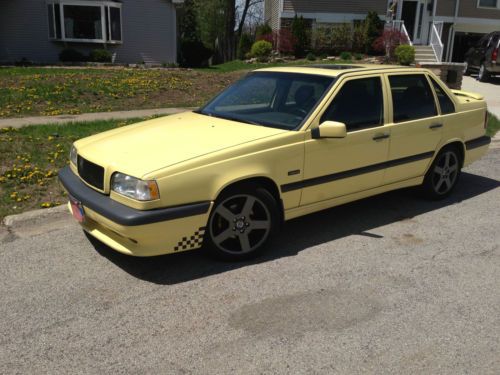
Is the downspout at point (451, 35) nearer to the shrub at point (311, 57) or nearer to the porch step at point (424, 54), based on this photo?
the porch step at point (424, 54)

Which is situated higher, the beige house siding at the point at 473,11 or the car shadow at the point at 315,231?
the beige house siding at the point at 473,11

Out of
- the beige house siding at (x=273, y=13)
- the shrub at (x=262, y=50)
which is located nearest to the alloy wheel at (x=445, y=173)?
the shrub at (x=262, y=50)

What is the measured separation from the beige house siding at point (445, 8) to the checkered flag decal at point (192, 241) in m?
26.3

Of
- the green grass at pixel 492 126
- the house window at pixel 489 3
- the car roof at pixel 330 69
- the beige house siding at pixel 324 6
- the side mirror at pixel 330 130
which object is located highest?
the house window at pixel 489 3

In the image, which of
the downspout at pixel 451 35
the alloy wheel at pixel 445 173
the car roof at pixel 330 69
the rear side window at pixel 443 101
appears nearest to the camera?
the car roof at pixel 330 69

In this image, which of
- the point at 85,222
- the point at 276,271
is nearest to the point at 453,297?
the point at 276,271

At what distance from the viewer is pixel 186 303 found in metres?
3.71

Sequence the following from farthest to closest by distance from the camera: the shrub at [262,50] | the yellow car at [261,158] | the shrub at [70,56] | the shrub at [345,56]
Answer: the shrub at [262,50] < the shrub at [345,56] < the shrub at [70,56] < the yellow car at [261,158]

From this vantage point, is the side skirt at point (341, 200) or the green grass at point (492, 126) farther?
the green grass at point (492, 126)

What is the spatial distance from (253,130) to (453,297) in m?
2.06

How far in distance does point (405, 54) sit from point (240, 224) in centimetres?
1974

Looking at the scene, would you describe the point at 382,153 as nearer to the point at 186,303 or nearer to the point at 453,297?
the point at 453,297

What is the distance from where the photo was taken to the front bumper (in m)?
3.76

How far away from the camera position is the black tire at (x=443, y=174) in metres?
5.94
